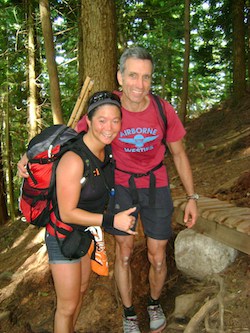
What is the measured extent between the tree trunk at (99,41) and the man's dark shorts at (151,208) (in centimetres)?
230

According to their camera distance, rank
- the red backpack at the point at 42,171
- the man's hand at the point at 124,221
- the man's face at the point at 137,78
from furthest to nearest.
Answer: the man's face at the point at 137,78 < the red backpack at the point at 42,171 < the man's hand at the point at 124,221

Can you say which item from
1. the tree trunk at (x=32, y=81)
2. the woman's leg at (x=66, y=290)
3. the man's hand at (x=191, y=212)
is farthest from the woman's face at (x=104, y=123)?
the tree trunk at (x=32, y=81)

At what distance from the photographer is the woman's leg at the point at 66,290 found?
294 cm

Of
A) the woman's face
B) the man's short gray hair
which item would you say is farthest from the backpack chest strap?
the man's short gray hair

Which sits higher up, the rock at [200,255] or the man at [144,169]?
the man at [144,169]

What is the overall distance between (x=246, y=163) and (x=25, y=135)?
42.0 ft

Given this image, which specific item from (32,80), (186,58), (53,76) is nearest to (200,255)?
(53,76)

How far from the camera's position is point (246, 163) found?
25.4ft

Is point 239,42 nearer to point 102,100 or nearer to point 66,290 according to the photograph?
point 102,100

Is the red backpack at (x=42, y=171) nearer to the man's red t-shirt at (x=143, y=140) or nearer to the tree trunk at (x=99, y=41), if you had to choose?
the man's red t-shirt at (x=143, y=140)

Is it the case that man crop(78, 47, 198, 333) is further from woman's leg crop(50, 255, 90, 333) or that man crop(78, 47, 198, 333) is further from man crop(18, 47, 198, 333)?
woman's leg crop(50, 255, 90, 333)

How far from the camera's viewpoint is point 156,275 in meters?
3.90

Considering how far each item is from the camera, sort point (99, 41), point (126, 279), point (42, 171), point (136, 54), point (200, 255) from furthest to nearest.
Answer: point (99, 41) → point (200, 255) → point (126, 279) → point (136, 54) → point (42, 171)

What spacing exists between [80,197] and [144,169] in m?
0.94
